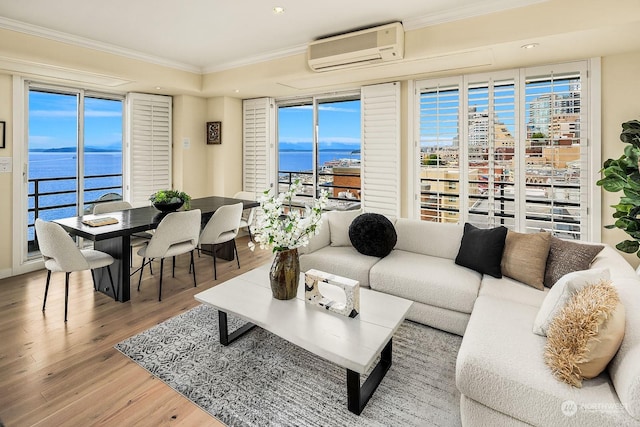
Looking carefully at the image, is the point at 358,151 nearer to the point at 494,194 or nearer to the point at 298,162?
the point at 298,162

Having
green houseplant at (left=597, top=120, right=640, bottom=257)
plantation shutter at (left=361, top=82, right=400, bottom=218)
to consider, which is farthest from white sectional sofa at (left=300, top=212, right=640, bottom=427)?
plantation shutter at (left=361, top=82, right=400, bottom=218)

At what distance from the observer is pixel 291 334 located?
187cm

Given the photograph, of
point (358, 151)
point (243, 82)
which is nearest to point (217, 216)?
point (243, 82)

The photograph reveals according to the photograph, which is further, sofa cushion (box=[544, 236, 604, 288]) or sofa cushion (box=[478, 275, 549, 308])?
sofa cushion (box=[544, 236, 604, 288])

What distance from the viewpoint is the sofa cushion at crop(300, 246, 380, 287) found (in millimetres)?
2996

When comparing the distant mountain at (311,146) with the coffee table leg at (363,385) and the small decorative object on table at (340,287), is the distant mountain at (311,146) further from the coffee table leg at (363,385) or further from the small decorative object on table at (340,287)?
the coffee table leg at (363,385)

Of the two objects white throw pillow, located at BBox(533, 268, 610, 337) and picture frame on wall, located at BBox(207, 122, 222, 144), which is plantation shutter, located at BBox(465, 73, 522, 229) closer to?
white throw pillow, located at BBox(533, 268, 610, 337)

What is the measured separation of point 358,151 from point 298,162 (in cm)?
108

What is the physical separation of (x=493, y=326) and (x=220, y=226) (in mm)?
2816

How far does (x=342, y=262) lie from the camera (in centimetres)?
313

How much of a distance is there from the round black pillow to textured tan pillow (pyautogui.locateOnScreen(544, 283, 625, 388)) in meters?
1.68

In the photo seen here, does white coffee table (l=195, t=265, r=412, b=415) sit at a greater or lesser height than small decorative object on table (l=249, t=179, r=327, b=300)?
lesser

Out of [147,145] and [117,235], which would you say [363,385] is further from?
[147,145]

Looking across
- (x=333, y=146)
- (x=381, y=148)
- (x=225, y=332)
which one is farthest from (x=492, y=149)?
(x=225, y=332)
